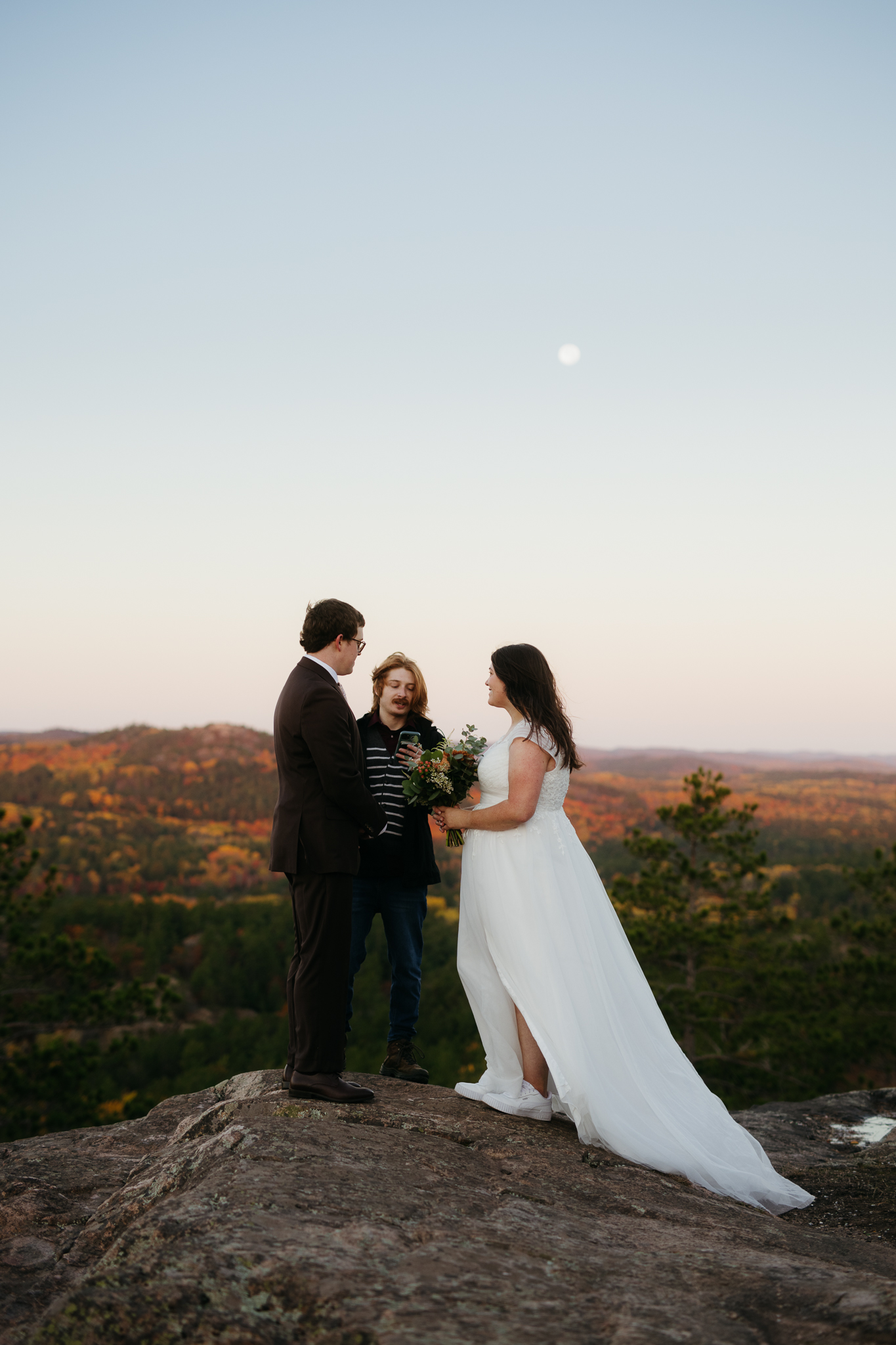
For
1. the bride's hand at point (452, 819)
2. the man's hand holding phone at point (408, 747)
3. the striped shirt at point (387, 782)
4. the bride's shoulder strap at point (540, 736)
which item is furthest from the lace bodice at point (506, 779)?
the striped shirt at point (387, 782)

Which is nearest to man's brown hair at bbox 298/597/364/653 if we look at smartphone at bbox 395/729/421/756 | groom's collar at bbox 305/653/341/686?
groom's collar at bbox 305/653/341/686

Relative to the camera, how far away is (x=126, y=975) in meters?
36.4

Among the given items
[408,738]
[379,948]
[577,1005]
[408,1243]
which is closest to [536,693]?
[408,738]

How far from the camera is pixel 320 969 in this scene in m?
4.15

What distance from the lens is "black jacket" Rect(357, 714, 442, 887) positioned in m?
4.99

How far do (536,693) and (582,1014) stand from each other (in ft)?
5.38

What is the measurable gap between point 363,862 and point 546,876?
44.6 inches

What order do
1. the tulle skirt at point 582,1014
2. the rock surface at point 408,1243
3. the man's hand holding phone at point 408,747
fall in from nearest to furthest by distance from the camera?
the rock surface at point 408,1243 < the tulle skirt at point 582,1014 < the man's hand holding phone at point 408,747

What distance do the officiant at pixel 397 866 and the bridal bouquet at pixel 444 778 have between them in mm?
285

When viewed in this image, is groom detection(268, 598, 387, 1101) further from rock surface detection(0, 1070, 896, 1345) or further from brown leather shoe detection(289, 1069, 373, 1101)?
rock surface detection(0, 1070, 896, 1345)

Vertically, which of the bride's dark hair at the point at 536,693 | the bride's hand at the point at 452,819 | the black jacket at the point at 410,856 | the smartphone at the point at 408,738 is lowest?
the black jacket at the point at 410,856

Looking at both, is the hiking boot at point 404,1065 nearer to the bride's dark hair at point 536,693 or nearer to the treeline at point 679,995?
the bride's dark hair at point 536,693

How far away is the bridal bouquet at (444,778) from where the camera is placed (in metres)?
4.59

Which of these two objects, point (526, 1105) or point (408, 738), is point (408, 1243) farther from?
point (408, 738)
